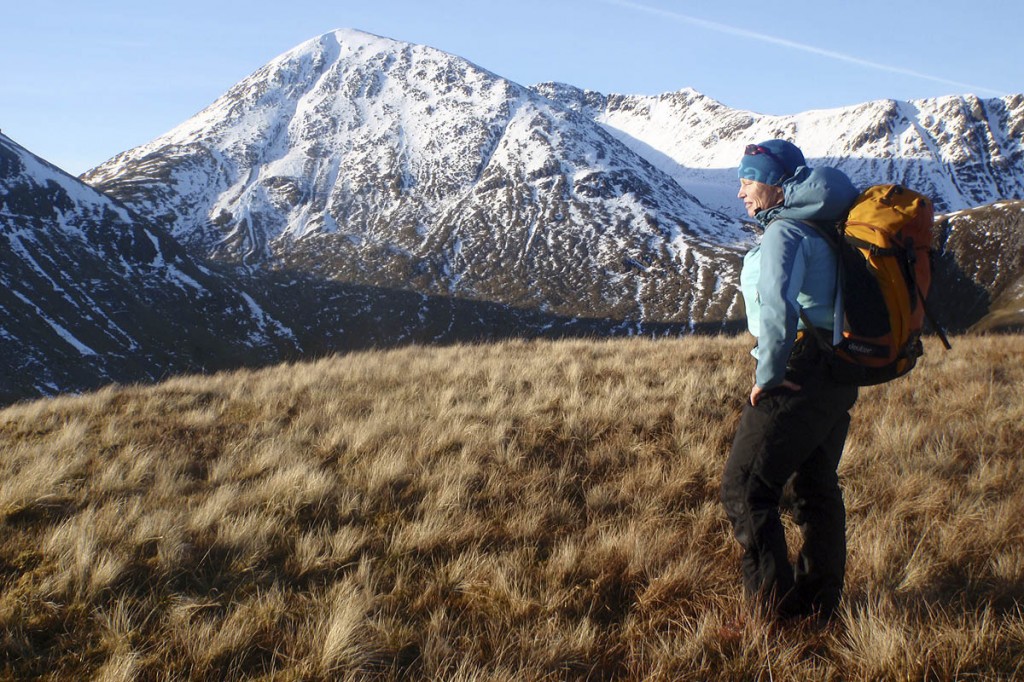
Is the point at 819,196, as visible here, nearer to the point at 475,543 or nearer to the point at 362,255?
the point at 475,543

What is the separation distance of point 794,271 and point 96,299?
130405 millimetres

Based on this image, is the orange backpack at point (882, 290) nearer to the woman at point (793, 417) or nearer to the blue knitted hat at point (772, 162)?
the woman at point (793, 417)

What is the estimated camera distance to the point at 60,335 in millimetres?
95625

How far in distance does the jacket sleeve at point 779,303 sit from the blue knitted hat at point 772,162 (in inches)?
18.1

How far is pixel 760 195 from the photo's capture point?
11.9ft

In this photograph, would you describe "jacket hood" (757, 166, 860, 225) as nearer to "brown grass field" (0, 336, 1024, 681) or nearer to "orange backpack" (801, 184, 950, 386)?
"orange backpack" (801, 184, 950, 386)

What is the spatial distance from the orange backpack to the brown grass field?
1.30m

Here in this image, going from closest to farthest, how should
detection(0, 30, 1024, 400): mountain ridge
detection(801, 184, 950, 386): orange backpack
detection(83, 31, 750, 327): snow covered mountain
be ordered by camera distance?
detection(801, 184, 950, 386): orange backpack, detection(0, 30, 1024, 400): mountain ridge, detection(83, 31, 750, 327): snow covered mountain

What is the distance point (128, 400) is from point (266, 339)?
11870cm

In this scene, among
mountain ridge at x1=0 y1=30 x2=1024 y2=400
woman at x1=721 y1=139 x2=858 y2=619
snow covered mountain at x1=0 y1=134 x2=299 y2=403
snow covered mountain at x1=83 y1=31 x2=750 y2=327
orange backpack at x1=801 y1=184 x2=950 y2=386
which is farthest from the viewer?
snow covered mountain at x1=83 y1=31 x2=750 y2=327

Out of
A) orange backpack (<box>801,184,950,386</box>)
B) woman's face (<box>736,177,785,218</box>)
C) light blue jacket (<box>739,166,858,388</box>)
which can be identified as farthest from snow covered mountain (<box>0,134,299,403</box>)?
orange backpack (<box>801,184,950,386</box>)

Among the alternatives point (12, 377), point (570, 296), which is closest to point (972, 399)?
point (12, 377)

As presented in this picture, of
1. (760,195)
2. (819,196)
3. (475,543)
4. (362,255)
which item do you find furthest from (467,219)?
(819,196)

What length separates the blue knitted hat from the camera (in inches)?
139
